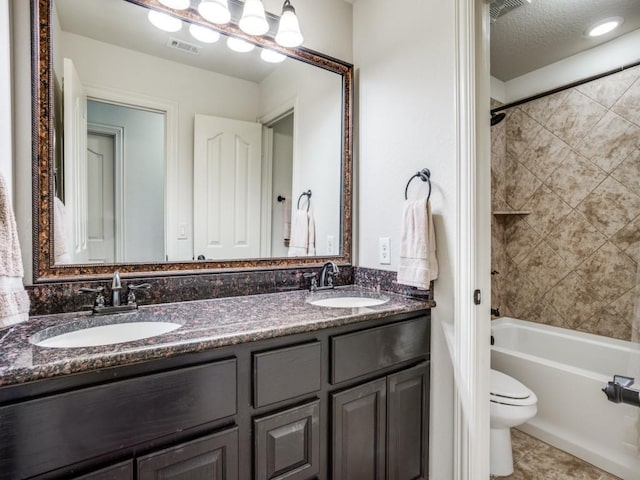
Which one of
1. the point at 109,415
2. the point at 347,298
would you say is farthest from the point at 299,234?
the point at 109,415

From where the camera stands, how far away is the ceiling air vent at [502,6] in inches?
72.0

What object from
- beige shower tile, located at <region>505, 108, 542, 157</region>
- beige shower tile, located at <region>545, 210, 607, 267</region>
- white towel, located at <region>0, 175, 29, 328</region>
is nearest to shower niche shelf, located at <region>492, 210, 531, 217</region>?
beige shower tile, located at <region>545, 210, 607, 267</region>

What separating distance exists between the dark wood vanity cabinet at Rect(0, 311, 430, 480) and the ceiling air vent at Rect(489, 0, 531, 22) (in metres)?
1.75

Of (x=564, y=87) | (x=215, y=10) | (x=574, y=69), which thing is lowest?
(x=215, y=10)

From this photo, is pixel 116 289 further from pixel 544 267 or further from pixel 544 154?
pixel 544 154

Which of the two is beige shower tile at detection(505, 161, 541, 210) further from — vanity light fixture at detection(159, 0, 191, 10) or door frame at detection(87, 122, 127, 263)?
door frame at detection(87, 122, 127, 263)

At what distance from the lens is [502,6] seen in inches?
73.2

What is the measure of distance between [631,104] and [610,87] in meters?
0.18

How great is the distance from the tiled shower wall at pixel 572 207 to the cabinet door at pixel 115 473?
267 centimetres

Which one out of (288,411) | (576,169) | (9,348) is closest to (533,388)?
(576,169)

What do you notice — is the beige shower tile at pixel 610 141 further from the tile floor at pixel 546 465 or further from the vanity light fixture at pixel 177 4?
the vanity light fixture at pixel 177 4

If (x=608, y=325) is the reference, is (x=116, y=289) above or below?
above

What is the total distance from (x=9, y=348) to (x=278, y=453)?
76 centimetres

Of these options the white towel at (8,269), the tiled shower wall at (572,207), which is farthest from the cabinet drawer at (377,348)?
the tiled shower wall at (572,207)
